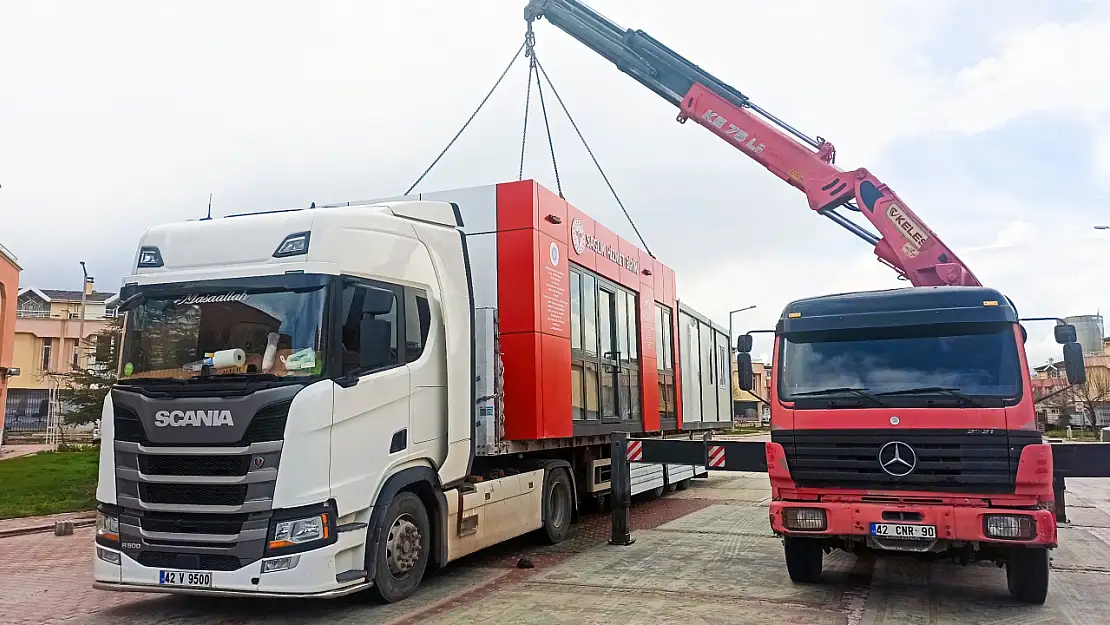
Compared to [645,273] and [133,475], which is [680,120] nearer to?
[645,273]

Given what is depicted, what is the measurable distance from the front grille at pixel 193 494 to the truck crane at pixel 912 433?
4.38 meters

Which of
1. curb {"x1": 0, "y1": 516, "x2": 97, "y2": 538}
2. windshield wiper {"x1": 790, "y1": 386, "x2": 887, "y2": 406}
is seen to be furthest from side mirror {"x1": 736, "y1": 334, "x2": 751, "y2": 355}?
curb {"x1": 0, "y1": 516, "x2": 97, "y2": 538}

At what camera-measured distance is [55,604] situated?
287 inches

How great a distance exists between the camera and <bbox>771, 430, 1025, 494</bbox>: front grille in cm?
659

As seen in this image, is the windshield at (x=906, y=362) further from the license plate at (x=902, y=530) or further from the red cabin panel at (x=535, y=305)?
the red cabin panel at (x=535, y=305)

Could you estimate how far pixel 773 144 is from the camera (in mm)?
14867

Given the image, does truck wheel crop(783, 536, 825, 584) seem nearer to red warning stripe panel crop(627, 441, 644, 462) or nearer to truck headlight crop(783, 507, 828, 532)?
truck headlight crop(783, 507, 828, 532)

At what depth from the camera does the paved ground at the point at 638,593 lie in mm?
6652

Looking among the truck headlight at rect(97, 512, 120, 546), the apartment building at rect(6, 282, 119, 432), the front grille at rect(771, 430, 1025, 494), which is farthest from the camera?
the apartment building at rect(6, 282, 119, 432)

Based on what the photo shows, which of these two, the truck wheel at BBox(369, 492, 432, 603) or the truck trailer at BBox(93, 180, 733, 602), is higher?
the truck trailer at BBox(93, 180, 733, 602)

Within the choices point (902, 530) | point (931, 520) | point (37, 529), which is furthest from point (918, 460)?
point (37, 529)

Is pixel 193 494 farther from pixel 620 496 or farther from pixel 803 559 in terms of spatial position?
pixel 620 496

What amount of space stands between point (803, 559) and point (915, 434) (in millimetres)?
1701

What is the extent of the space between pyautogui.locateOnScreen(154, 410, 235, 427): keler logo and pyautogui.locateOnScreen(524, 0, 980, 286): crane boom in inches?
404
